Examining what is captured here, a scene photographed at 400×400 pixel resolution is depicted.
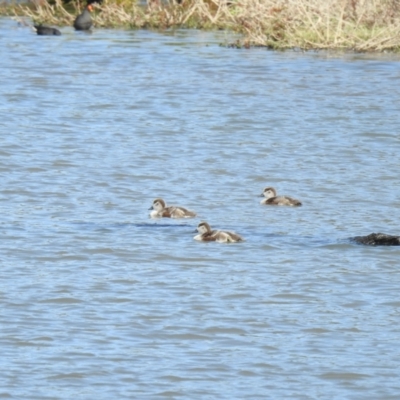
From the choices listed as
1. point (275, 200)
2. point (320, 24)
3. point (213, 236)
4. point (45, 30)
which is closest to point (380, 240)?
point (213, 236)

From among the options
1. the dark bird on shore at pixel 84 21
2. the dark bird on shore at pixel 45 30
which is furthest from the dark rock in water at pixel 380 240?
the dark bird on shore at pixel 84 21

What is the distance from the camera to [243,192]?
1494cm

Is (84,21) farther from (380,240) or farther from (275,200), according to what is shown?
(380,240)

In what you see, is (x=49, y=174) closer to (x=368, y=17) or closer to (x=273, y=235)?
(x=273, y=235)

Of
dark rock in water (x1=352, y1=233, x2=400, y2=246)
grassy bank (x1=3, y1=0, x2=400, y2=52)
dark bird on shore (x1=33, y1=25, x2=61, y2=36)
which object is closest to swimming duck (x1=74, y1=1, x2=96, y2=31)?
dark bird on shore (x1=33, y1=25, x2=61, y2=36)

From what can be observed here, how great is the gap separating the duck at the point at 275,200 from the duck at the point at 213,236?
172 cm

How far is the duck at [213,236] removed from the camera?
11945 millimetres

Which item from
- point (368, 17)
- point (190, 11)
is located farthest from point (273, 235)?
point (190, 11)

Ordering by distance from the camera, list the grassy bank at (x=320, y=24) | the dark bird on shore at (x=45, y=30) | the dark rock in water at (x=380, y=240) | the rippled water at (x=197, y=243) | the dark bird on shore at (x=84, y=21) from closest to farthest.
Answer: the rippled water at (x=197, y=243), the dark rock in water at (x=380, y=240), the grassy bank at (x=320, y=24), the dark bird on shore at (x=45, y=30), the dark bird on shore at (x=84, y=21)

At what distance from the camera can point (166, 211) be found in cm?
1307

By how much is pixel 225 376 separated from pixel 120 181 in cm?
714

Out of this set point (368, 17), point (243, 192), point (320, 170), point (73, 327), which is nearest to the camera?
point (73, 327)

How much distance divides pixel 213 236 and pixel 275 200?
2.03 metres

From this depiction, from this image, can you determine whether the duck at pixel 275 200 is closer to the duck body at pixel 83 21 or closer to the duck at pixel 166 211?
the duck at pixel 166 211
